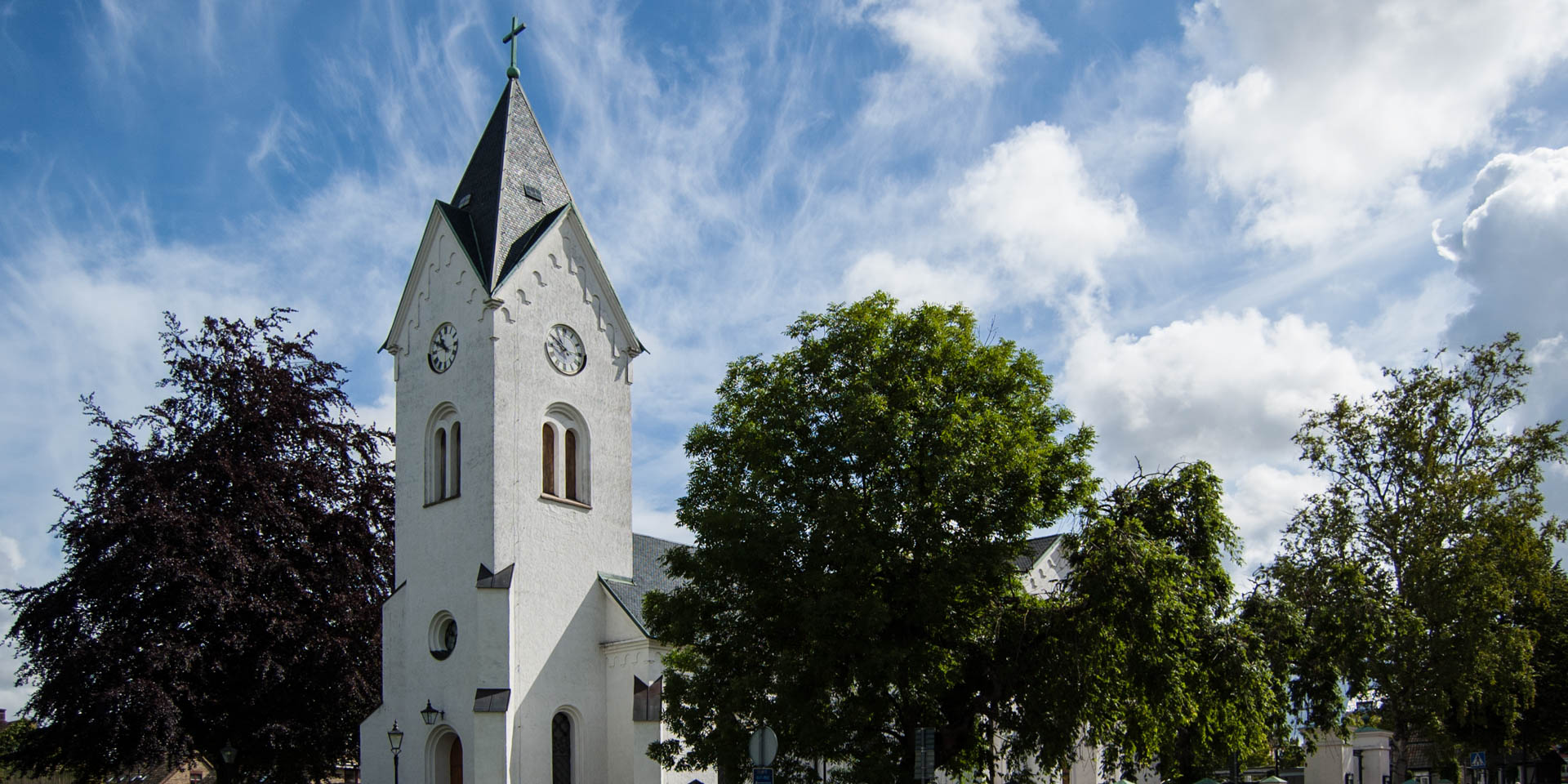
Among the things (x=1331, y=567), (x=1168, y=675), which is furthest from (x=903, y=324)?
(x=1331, y=567)

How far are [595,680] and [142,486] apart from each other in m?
11.5

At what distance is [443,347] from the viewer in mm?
28375

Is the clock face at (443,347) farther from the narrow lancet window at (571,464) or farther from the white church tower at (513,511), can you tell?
the narrow lancet window at (571,464)

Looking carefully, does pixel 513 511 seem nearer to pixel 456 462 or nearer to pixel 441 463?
pixel 456 462

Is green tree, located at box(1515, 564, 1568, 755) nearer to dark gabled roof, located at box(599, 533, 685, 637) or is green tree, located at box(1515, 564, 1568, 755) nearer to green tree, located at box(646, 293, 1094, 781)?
green tree, located at box(646, 293, 1094, 781)

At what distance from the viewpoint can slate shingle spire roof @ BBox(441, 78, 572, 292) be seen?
2809cm

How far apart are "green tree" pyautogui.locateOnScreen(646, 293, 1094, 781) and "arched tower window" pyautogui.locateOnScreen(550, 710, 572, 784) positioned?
242 inches

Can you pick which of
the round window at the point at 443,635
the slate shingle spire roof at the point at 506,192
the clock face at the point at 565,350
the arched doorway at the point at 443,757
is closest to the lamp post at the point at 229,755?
the arched doorway at the point at 443,757

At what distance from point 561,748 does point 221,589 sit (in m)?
8.81

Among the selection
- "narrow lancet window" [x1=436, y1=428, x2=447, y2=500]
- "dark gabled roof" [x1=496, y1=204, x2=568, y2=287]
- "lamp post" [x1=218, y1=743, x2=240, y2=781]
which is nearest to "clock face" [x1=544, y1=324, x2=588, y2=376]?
"dark gabled roof" [x1=496, y1=204, x2=568, y2=287]

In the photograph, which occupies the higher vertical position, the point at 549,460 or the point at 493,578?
the point at 549,460

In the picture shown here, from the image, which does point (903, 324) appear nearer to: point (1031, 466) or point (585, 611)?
point (1031, 466)

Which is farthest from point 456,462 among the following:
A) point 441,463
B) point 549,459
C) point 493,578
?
point 493,578

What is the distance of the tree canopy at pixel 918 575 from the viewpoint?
17.7 metres
